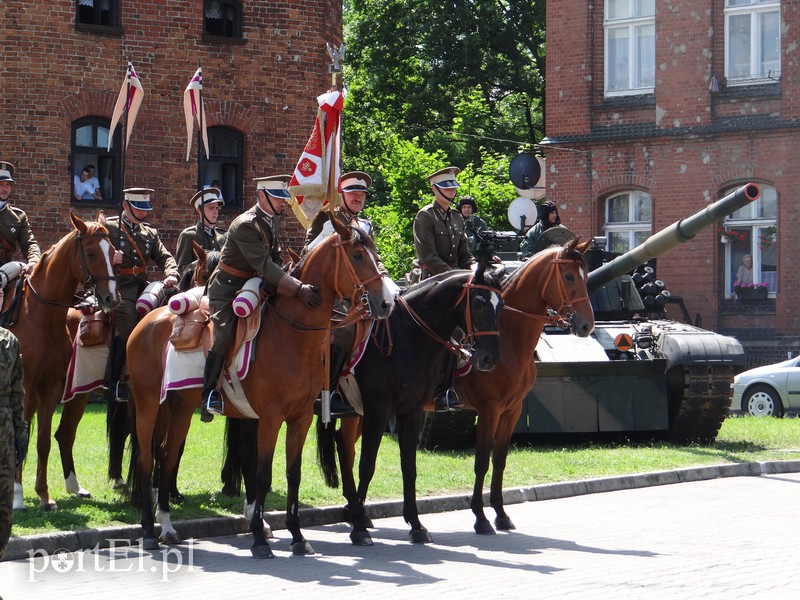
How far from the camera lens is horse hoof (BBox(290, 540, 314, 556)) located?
10243 millimetres

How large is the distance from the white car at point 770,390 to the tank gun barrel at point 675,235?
895 cm

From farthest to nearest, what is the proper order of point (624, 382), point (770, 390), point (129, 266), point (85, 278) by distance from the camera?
point (770, 390), point (624, 382), point (129, 266), point (85, 278)

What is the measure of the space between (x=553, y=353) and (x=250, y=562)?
26.1ft

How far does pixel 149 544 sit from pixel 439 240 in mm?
4514

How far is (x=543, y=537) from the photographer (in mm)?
11195

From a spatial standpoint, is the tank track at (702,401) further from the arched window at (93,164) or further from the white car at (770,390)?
the arched window at (93,164)

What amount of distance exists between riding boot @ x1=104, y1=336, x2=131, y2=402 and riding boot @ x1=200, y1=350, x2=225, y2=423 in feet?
6.40

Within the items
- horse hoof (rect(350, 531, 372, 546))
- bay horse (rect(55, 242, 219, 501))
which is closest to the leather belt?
bay horse (rect(55, 242, 219, 501))

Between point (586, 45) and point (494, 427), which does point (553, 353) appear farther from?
point (586, 45)

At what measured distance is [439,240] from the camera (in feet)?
43.8

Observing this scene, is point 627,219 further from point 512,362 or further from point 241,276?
point 241,276

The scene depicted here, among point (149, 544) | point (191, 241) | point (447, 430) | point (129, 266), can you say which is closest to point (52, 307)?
point (129, 266)

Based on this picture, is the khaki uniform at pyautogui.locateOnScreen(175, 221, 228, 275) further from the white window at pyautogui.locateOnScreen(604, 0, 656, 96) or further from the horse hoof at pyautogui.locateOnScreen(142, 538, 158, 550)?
the white window at pyautogui.locateOnScreen(604, 0, 656, 96)

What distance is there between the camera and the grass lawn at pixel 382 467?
1162 centimetres
